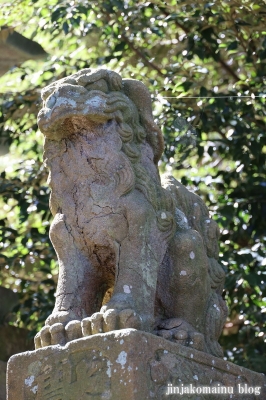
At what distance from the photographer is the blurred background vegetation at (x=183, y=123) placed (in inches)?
281

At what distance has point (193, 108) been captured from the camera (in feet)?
24.4

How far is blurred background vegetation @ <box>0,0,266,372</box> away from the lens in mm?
7145

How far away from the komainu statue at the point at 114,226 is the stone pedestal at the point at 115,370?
11cm

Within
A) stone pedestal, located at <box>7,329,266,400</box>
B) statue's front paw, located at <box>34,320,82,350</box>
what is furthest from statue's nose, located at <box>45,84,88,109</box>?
stone pedestal, located at <box>7,329,266,400</box>

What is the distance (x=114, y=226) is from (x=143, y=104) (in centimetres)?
76

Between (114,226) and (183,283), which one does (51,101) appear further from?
(183,283)

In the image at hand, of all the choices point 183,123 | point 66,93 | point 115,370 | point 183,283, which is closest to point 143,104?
point 66,93

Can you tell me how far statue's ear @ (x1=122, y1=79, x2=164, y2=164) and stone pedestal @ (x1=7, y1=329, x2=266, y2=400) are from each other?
1.17 m

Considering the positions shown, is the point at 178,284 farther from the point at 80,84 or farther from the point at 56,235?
the point at 80,84

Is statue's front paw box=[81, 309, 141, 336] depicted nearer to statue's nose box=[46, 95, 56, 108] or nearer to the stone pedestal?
the stone pedestal

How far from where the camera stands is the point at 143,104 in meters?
4.63

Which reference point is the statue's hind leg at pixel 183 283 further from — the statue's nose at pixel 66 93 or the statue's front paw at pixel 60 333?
the statue's nose at pixel 66 93

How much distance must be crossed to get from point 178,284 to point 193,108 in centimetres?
332

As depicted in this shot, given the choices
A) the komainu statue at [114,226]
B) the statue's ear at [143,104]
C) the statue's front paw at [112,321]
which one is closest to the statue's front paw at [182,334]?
the komainu statue at [114,226]
